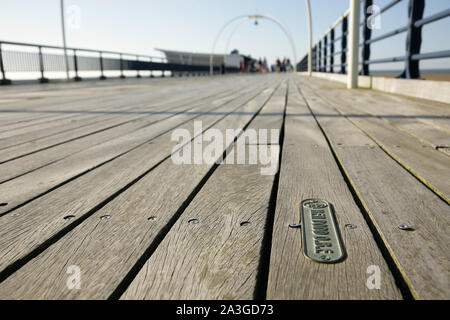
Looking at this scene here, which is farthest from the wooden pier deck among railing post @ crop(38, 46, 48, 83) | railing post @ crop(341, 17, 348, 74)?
railing post @ crop(38, 46, 48, 83)

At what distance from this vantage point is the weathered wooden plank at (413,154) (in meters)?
1.48

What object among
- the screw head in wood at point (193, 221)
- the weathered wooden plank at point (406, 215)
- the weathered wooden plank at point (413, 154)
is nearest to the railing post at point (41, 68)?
the weathered wooden plank at point (413, 154)

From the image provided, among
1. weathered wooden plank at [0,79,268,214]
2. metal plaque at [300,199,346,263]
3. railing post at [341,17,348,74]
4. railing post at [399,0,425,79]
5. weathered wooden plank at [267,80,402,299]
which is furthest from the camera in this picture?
railing post at [341,17,348,74]

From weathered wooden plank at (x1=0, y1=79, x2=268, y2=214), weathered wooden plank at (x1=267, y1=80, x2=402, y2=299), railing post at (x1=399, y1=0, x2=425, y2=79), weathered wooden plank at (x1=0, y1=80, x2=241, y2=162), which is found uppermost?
railing post at (x1=399, y1=0, x2=425, y2=79)

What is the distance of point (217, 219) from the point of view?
119cm

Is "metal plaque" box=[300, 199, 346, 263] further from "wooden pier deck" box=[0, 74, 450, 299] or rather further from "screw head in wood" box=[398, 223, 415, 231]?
"screw head in wood" box=[398, 223, 415, 231]

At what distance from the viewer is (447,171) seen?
161cm

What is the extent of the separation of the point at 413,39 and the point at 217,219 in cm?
440

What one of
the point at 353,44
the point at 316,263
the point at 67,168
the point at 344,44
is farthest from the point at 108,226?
the point at 344,44

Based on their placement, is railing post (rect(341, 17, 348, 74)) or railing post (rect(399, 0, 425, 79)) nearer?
railing post (rect(399, 0, 425, 79))

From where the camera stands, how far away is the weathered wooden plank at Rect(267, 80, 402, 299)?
809mm

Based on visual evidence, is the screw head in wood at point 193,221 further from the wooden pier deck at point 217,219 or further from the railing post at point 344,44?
the railing post at point 344,44

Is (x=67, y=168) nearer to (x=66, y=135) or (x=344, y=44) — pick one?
(x=66, y=135)
